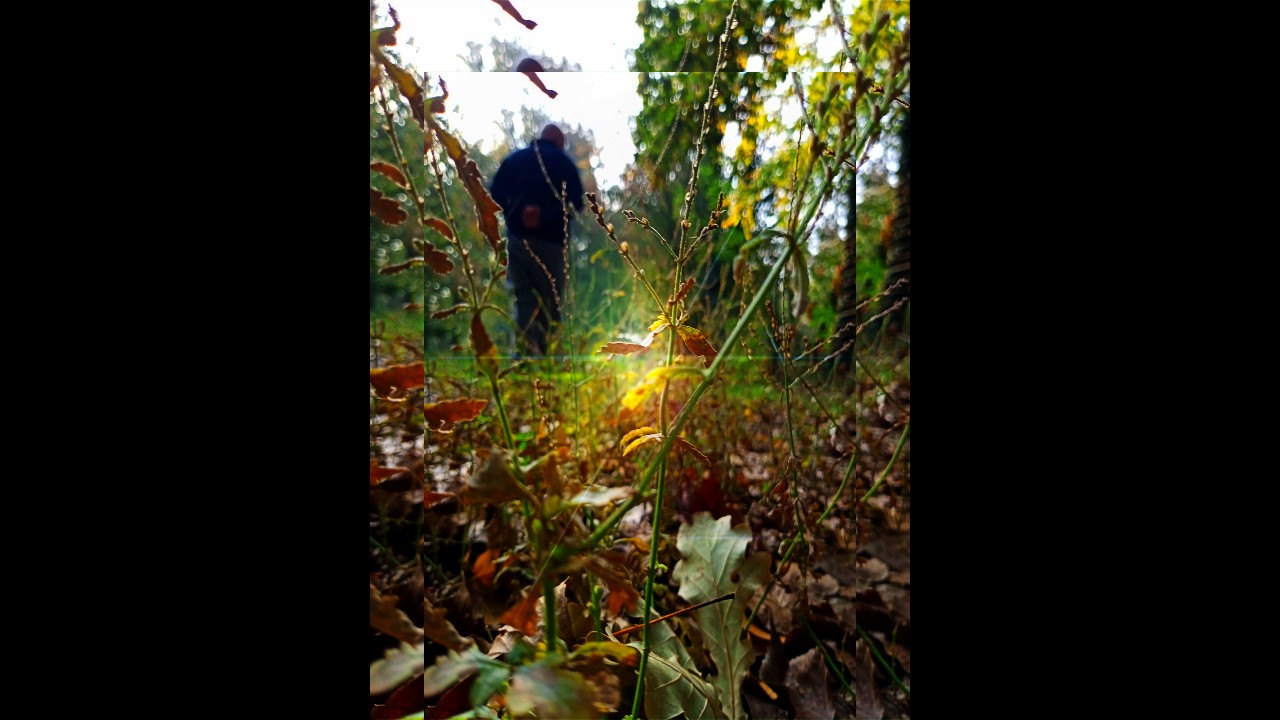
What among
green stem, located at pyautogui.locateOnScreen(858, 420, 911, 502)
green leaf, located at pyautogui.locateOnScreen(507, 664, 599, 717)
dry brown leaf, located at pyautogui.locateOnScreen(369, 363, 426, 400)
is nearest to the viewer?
green leaf, located at pyautogui.locateOnScreen(507, 664, 599, 717)

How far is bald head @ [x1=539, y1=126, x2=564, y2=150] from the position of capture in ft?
1.71

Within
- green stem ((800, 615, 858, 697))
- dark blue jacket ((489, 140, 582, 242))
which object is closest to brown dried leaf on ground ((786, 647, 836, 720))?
green stem ((800, 615, 858, 697))

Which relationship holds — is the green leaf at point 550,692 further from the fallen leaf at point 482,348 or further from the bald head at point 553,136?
the bald head at point 553,136

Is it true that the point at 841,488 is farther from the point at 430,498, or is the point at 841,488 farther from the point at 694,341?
the point at 430,498

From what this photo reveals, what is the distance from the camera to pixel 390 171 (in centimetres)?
45

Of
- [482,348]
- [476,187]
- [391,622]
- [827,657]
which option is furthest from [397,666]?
[827,657]

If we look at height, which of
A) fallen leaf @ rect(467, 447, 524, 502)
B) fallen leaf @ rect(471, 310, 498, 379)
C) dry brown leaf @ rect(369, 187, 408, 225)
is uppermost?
dry brown leaf @ rect(369, 187, 408, 225)

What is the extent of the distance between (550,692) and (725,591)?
29cm

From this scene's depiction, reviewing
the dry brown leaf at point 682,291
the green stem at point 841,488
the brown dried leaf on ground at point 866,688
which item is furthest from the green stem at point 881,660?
the dry brown leaf at point 682,291

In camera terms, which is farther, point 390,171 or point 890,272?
point 890,272

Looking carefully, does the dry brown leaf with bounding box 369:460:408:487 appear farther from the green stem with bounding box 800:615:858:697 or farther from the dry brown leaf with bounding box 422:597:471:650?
the green stem with bounding box 800:615:858:697

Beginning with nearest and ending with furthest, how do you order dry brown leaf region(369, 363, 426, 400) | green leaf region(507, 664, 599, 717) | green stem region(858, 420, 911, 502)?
green leaf region(507, 664, 599, 717) → dry brown leaf region(369, 363, 426, 400) → green stem region(858, 420, 911, 502)
